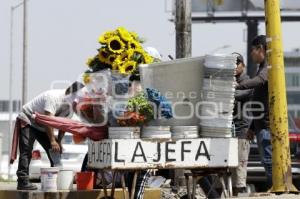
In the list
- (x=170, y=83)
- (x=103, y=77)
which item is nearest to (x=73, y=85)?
(x=103, y=77)

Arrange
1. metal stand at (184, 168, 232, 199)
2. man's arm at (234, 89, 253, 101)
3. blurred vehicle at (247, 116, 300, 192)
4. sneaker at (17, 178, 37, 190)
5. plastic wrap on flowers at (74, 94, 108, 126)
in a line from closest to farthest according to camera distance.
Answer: metal stand at (184, 168, 232, 199)
plastic wrap on flowers at (74, 94, 108, 126)
man's arm at (234, 89, 253, 101)
sneaker at (17, 178, 37, 190)
blurred vehicle at (247, 116, 300, 192)

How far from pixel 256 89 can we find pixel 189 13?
9.39 ft

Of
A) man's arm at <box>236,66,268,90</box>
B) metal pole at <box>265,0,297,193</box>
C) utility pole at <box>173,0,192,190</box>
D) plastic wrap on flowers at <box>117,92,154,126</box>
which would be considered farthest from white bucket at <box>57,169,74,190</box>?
utility pole at <box>173,0,192,190</box>

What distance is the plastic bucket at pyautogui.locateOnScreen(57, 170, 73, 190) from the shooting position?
10469 mm

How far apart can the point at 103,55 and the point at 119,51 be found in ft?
0.64

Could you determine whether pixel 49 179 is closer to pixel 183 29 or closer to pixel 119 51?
pixel 119 51

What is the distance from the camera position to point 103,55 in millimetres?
9750

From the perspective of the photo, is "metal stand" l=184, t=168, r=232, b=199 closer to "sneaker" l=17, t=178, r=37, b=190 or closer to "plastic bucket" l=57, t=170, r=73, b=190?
"plastic bucket" l=57, t=170, r=73, b=190

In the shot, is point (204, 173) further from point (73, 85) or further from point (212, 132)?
point (73, 85)

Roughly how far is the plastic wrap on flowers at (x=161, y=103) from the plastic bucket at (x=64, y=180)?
197 centimetres

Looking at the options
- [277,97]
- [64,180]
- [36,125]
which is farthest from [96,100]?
[277,97]

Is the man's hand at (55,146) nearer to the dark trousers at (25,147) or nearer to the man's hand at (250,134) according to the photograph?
the dark trousers at (25,147)

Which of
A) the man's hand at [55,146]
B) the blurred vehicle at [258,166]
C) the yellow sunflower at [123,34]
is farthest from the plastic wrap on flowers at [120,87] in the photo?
the blurred vehicle at [258,166]

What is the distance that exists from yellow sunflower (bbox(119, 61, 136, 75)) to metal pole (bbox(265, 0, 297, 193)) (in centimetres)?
143
